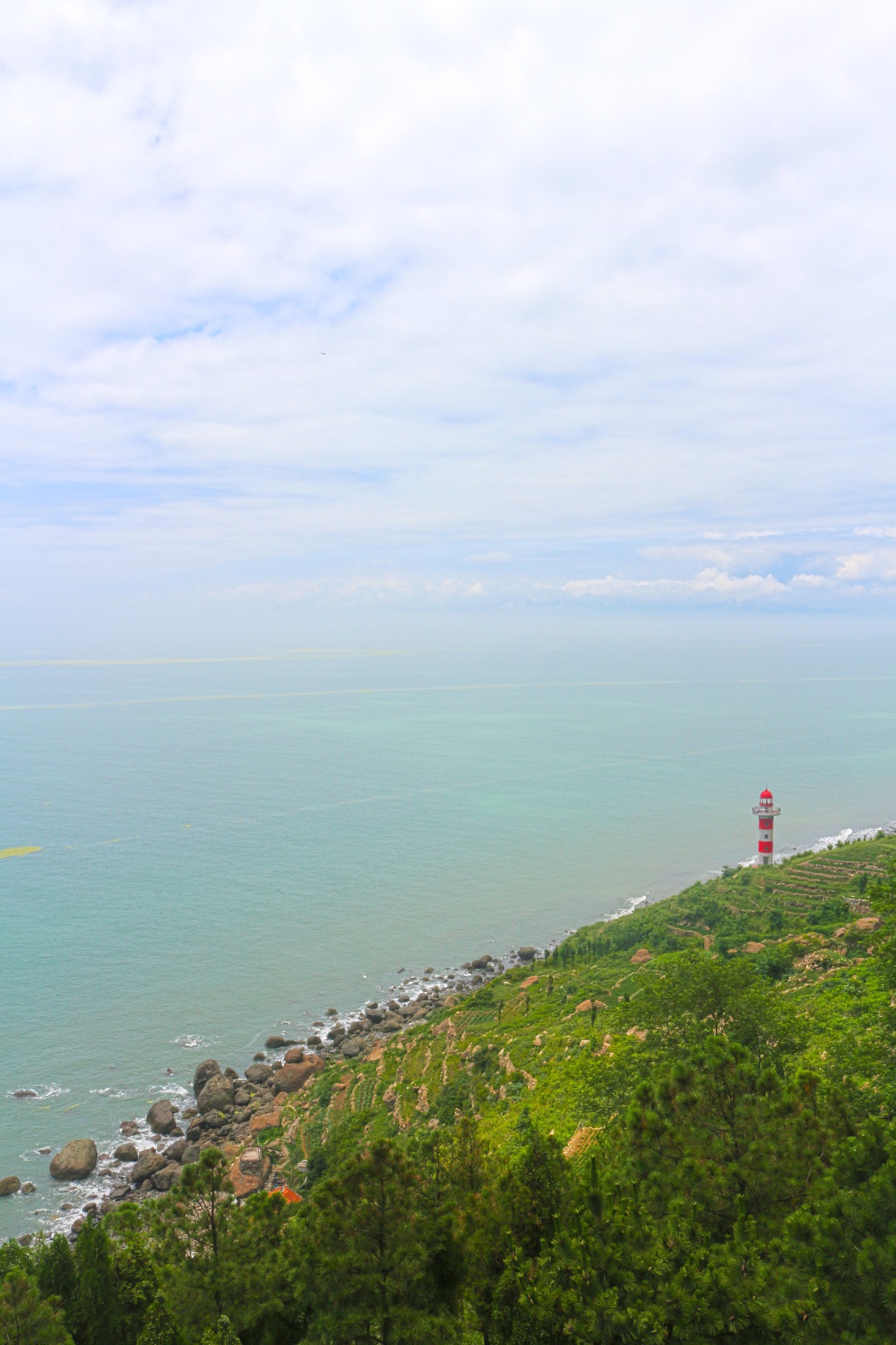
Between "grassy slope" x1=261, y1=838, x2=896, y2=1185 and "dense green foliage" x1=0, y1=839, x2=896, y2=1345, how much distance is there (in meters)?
0.71

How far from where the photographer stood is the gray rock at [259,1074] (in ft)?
137

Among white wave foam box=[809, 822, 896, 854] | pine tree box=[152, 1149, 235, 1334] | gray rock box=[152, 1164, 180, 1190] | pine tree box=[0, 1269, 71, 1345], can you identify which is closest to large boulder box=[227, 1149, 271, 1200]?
gray rock box=[152, 1164, 180, 1190]

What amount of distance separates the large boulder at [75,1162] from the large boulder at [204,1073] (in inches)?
244

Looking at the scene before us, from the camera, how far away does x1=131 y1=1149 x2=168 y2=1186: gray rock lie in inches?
1347

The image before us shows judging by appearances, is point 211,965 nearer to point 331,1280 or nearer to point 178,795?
point 331,1280

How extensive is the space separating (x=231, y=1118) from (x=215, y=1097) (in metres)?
1.36

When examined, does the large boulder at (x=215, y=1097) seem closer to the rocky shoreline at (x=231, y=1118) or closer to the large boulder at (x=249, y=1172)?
the rocky shoreline at (x=231, y=1118)

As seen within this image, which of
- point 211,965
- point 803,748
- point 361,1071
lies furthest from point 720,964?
point 803,748

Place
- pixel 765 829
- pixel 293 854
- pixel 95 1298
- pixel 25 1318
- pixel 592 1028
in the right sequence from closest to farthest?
1. pixel 25 1318
2. pixel 95 1298
3. pixel 592 1028
4. pixel 765 829
5. pixel 293 854

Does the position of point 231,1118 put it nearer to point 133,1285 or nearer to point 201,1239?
point 133,1285

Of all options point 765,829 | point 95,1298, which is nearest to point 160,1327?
point 95,1298

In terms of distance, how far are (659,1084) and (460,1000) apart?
34903 millimetres

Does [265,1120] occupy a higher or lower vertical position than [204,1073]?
lower

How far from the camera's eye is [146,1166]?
1352 inches
